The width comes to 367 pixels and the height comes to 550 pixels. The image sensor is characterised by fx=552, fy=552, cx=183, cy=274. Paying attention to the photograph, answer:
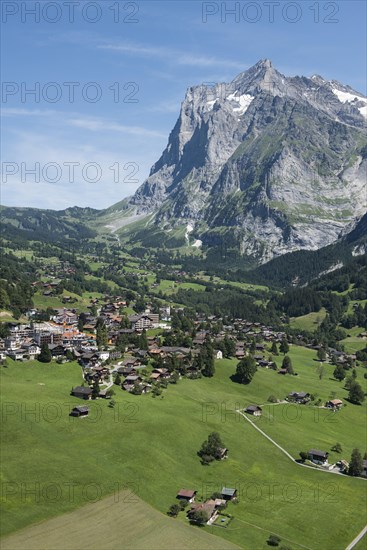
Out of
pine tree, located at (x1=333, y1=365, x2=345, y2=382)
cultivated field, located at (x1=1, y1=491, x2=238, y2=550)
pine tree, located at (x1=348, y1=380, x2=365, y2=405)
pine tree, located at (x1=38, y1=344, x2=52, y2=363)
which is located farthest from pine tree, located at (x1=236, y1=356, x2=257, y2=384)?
cultivated field, located at (x1=1, y1=491, x2=238, y2=550)

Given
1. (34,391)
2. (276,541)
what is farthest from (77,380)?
(276,541)

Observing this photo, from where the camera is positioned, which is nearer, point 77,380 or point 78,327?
point 77,380

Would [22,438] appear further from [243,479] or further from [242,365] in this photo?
[242,365]

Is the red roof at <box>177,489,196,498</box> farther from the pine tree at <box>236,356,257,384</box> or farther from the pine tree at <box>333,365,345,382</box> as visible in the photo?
the pine tree at <box>333,365,345,382</box>

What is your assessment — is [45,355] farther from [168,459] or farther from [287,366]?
[287,366]

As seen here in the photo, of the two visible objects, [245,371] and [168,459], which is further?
[245,371]

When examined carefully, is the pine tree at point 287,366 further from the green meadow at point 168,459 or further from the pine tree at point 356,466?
the pine tree at point 356,466

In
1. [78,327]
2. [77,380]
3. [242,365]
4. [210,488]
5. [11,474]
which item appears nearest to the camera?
[11,474]

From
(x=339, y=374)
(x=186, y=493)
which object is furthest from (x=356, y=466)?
(x=339, y=374)
